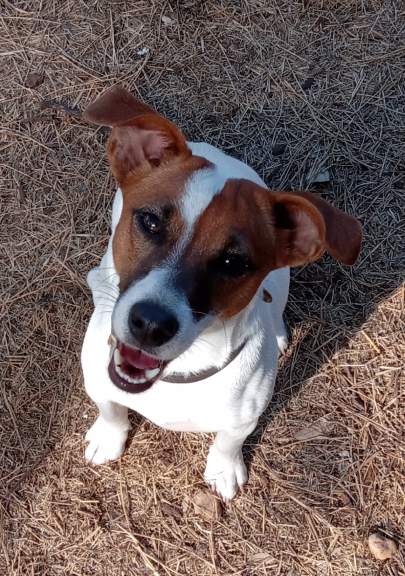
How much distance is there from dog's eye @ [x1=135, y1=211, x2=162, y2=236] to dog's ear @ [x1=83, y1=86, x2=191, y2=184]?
1.02 ft

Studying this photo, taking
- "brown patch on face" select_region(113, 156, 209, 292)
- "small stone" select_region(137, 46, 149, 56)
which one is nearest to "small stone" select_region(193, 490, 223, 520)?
"brown patch on face" select_region(113, 156, 209, 292)

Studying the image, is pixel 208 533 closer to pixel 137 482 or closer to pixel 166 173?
pixel 137 482

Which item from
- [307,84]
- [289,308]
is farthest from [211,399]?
[307,84]

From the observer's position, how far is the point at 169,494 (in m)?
3.95

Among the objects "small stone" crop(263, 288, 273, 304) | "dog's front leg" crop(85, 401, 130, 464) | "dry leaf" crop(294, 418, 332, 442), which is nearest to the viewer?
"small stone" crop(263, 288, 273, 304)

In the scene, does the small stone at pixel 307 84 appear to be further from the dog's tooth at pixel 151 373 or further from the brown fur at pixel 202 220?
the dog's tooth at pixel 151 373

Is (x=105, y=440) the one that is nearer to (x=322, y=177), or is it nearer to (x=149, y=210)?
(x=149, y=210)

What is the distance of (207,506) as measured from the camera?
12.9 ft

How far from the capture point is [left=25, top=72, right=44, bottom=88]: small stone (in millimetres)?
4703

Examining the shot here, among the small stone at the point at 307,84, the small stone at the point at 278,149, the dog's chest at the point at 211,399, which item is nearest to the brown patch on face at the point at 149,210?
the dog's chest at the point at 211,399

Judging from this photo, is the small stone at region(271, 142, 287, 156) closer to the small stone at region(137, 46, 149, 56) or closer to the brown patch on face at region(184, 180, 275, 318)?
the small stone at region(137, 46, 149, 56)

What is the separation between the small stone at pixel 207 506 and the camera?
12.8ft

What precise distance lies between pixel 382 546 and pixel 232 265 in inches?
85.5

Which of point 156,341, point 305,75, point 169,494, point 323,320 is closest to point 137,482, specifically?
point 169,494
